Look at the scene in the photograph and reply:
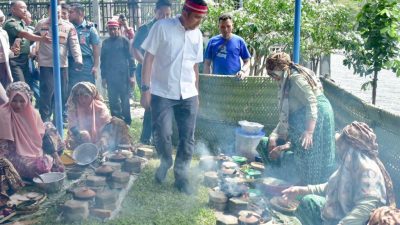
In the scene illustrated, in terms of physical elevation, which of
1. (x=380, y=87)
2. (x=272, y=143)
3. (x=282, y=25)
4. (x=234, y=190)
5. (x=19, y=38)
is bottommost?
(x=234, y=190)

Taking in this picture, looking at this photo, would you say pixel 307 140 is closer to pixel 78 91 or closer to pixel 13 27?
pixel 78 91

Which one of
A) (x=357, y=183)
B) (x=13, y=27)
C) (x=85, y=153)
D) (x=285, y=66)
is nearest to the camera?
(x=357, y=183)

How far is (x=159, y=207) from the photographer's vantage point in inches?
186

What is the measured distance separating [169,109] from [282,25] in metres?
3.87

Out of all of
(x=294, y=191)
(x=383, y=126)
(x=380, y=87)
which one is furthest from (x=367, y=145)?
(x=380, y=87)

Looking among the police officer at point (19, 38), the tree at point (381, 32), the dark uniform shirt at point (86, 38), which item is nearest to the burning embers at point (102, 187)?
the police officer at point (19, 38)

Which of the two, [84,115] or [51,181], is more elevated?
[84,115]

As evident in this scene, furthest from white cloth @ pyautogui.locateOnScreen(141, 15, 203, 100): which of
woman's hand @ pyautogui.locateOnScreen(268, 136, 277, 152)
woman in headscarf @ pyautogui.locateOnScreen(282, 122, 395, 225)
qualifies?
woman in headscarf @ pyautogui.locateOnScreen(282, 122, 395, 225)

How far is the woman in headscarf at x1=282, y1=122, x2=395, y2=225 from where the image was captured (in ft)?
10.3

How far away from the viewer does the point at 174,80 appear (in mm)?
4996

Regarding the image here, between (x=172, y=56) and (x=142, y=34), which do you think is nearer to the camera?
(x=172, y=56)

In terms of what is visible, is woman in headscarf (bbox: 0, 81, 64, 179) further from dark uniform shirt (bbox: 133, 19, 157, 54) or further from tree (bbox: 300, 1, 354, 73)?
tree (bbox: 300, 1, 354, 73)

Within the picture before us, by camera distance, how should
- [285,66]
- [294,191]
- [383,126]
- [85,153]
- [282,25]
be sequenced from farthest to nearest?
[282,25] < [85,153] < [285,66] < [383,126] < [294,191]

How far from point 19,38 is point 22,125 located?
9.17 feet
